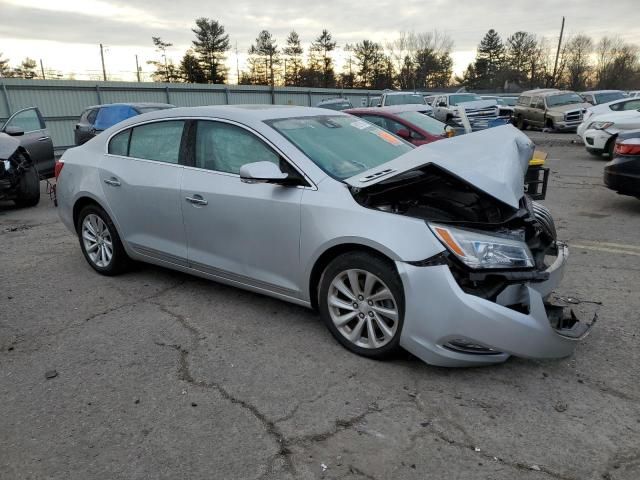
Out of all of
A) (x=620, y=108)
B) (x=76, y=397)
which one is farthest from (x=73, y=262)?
(x=620, y=108)

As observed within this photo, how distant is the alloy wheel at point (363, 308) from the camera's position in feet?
10.3

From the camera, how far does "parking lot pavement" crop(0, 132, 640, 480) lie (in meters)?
2.39

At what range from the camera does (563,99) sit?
2152 centimetres

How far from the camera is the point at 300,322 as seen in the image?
390 centimetres

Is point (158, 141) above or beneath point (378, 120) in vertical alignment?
above

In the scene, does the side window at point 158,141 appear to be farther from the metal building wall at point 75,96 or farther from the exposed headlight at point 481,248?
the metal building wall at point 75,96

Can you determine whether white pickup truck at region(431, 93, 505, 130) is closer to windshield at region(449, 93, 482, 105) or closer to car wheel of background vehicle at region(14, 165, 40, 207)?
windshield at region(449, 93, 482, 105)

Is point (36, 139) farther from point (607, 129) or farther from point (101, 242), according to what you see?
point (607, 129)

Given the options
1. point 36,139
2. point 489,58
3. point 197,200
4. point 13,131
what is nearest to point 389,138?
point 197,200

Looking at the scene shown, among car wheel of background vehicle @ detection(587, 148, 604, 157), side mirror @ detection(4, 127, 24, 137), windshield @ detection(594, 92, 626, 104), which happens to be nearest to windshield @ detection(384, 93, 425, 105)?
car wheel of background vehicle @ detection(587, 148, 604, 157)

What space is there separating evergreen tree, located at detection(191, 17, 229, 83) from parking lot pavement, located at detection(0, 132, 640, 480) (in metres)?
56.4

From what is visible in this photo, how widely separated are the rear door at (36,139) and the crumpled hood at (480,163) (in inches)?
325

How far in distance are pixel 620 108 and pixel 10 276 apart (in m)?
15.8

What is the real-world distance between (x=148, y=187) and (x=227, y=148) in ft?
2.84
